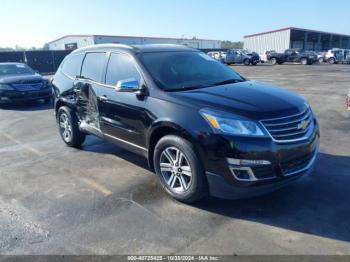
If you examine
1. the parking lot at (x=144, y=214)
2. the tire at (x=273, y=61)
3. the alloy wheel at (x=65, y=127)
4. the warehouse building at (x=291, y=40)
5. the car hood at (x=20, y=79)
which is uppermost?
the warehouse building at (x=291, y=40)

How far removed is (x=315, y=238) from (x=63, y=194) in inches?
121

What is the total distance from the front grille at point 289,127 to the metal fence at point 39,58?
105ft

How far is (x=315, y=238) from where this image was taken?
3229mm

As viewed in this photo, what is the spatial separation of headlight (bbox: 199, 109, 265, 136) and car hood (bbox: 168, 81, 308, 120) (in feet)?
0.27

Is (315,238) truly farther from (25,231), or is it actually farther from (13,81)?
(13,81)

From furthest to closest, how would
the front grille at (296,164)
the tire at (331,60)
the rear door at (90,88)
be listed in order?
the tire at (331,60) → the rear door at (90,88) → the front grille at (296,164)

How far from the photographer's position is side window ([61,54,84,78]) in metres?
5.88

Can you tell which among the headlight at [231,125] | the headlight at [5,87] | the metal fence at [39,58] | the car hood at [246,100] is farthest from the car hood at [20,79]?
A: the metal fence at [39,58]

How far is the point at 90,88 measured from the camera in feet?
17.5

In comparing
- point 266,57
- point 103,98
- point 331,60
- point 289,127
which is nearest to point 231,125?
point 289,127

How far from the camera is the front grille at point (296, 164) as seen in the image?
356 cm

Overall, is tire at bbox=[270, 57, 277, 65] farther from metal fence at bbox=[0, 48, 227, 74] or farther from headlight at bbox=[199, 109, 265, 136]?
headlight at bbox=[199, 109, 265, 136]

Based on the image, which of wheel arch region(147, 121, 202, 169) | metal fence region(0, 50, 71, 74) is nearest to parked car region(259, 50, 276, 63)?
metal fence region(0, 50, 71, 74)

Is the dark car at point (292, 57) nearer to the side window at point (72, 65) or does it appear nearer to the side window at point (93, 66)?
the side window at point (72, 65)
